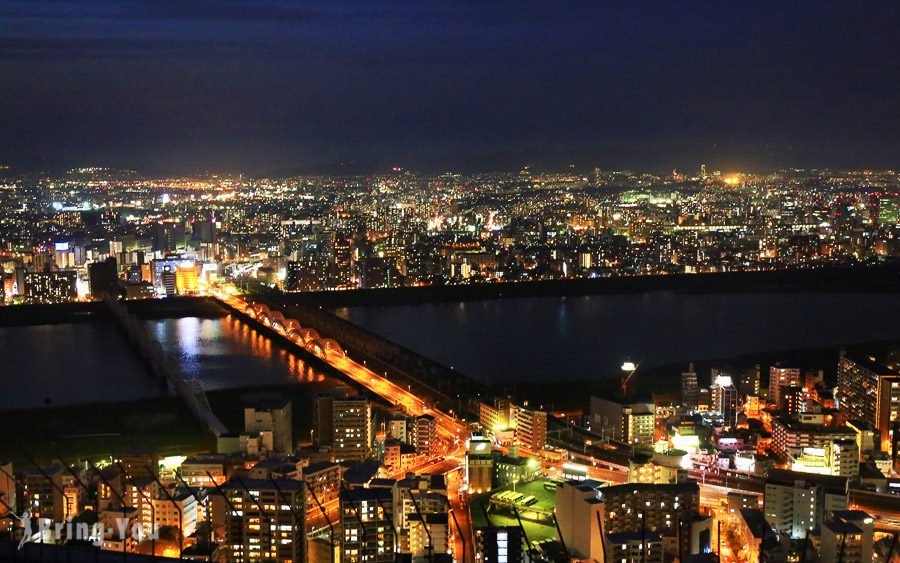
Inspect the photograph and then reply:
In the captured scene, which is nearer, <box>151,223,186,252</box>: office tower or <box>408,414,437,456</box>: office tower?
<box>408,414,437,456</box>: office tower

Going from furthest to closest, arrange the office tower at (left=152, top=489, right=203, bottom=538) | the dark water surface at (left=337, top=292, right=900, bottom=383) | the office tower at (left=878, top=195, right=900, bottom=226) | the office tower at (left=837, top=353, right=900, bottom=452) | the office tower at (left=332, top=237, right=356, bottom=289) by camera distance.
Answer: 1. the office tower at (left=878, top=195, right=900, bottom=226)
2. the office tower at (left=332, top=237, right=356, bottom=289)
3. the dark water surface at (left=337, top=292, right=900, bottom=383)
4. the office tower at (left=837, top=353, right=900, bottom=452)
5. the office tower at (left=152, top=489, right=203, bottom=538)

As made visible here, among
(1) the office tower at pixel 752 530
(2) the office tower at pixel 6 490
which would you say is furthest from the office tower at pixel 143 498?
(1) the office tower at pixel 752 530

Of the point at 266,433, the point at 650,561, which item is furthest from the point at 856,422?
the point at 266,433

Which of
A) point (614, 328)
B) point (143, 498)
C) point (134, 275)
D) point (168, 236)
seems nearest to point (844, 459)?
point (143, 498)

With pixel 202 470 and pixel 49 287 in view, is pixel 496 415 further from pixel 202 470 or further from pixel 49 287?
pixel 49 287

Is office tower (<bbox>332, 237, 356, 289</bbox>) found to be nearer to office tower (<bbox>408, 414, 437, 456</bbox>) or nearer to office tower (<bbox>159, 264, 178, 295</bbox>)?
office tower (<bbox>159, 264, 178, 295</bbox>)

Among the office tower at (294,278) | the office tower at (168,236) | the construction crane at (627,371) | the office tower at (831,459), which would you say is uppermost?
the office tower at (168,236)

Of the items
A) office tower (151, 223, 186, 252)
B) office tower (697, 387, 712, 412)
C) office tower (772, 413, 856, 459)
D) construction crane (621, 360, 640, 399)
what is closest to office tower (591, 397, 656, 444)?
office tower (697, 387, 712, 412)

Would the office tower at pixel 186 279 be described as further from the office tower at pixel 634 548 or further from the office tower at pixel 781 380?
the office tower at pixel 634 548
